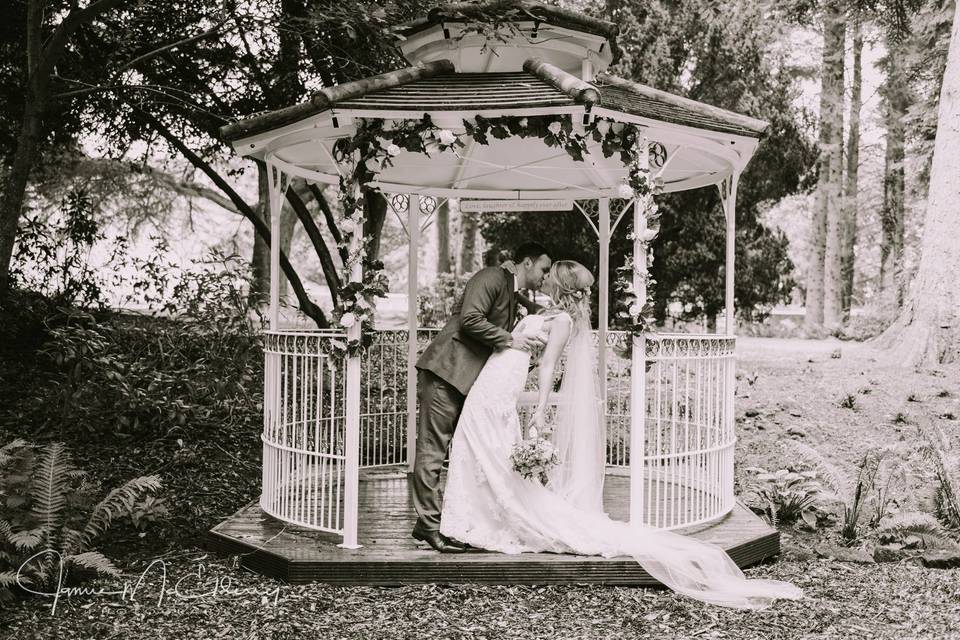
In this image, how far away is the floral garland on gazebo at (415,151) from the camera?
599 cm

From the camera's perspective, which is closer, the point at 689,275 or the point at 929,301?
the point at 929,301

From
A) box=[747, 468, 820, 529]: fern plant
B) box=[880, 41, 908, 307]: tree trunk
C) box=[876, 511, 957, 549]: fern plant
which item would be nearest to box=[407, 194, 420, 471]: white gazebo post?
box=[747, 468, 820, 529]: fern plant

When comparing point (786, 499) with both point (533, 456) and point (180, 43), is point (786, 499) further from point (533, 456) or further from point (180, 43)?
point (180, 43)

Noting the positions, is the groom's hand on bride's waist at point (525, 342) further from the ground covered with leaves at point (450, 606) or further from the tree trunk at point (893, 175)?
the tree trunk at point (893, 175)

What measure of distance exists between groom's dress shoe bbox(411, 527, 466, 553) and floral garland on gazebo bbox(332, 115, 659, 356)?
1411 mm

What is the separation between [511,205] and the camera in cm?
817

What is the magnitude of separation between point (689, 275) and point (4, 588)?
47.9 ft

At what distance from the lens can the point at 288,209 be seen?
22125 mm

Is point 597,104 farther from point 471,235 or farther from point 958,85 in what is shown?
point 471,235

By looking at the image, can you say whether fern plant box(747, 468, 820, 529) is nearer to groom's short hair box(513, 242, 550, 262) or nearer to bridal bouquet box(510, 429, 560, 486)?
bridal bouquet box(510, 429, 560, 486)

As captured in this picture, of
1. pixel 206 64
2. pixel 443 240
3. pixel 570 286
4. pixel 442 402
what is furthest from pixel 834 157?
pixel 442 402

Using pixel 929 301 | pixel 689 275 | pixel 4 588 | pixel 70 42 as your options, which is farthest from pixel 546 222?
pixel 4 588

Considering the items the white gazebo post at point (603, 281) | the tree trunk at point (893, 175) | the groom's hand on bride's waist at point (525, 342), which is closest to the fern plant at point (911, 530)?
the white gazebo post at point (603, 281)

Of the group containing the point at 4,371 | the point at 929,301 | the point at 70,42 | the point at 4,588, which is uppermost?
the point at 70,42
